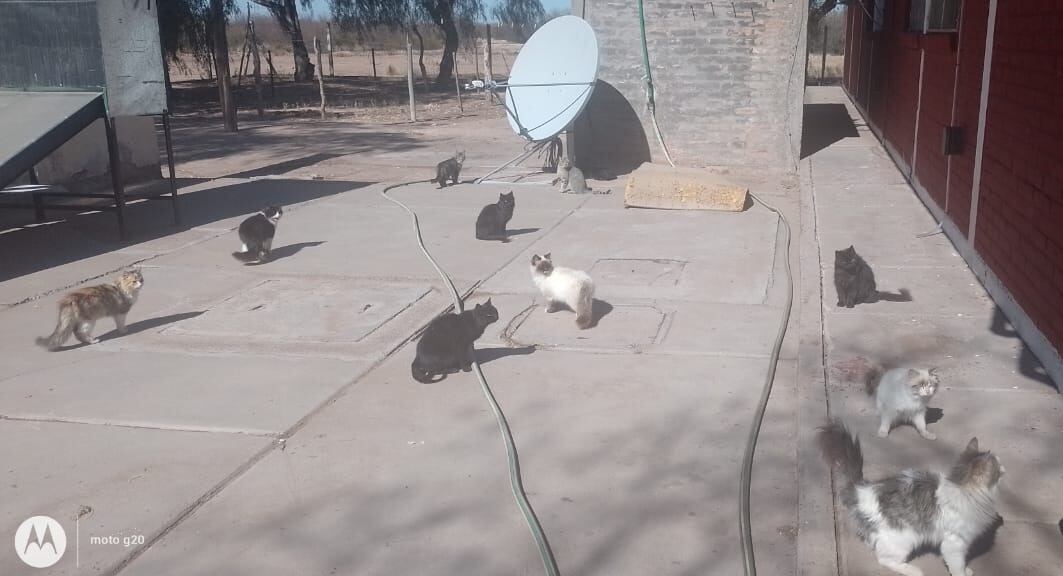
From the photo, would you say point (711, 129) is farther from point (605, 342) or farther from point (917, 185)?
point (605, 342)

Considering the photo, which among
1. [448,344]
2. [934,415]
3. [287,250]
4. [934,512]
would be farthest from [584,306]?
[287,250]

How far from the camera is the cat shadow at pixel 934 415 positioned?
16.5 feet

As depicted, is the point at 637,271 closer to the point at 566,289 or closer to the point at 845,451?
the point at 566,289

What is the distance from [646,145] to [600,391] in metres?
10.4

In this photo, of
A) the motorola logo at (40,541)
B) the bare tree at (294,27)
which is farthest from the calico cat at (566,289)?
the bare tree at (294,27)

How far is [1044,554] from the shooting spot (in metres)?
3.74

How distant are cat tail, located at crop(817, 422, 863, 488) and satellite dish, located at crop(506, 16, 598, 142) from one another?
10423 mm

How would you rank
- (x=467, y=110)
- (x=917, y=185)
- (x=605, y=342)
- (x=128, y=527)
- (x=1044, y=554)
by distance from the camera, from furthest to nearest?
(x=467, y=110) → (x=917, y=185) → (x=605, y=342) → (x=128, y=527) → (x=1044, y=554)

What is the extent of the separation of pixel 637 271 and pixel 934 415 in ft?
13.7

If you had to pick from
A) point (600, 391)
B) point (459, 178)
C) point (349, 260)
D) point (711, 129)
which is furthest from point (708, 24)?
point (600, 391)

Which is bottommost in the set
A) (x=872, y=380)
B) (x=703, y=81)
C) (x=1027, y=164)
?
(x=872, y=380)

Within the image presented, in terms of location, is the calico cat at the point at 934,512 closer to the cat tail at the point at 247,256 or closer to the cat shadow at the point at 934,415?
the cat shadow at the point at 934,415

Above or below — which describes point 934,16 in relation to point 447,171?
above

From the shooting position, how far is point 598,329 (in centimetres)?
730
